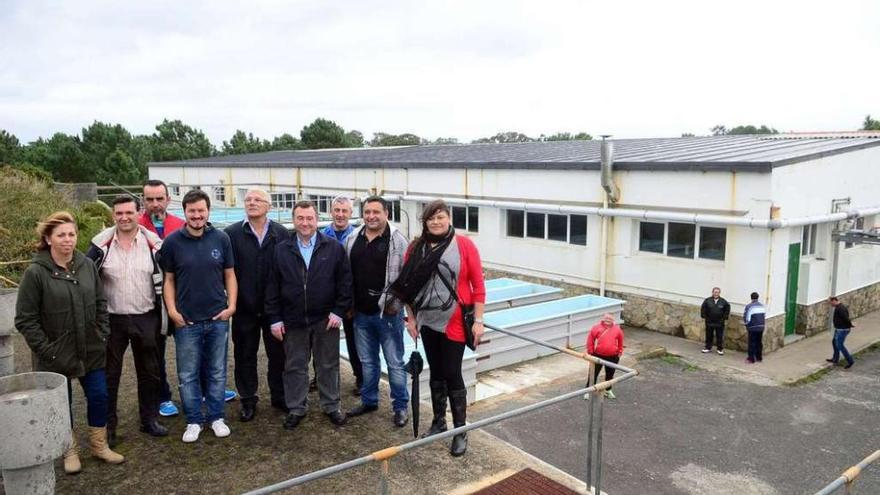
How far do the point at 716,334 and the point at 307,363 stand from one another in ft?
31.3

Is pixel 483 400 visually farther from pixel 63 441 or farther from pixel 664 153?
pixel 664 153

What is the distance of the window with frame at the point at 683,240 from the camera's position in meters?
12.6

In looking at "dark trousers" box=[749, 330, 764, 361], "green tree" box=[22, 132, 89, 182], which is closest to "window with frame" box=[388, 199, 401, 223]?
"dark trousers" box=[749, 330, 764, 361]

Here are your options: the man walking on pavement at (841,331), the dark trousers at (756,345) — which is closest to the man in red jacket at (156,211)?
the dark trousers at (756,345)

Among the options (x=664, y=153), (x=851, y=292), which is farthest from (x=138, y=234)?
(x=851, y=292)

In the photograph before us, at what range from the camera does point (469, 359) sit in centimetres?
894

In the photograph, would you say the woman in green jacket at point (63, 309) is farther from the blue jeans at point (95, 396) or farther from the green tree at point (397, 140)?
the green tree at point (397, 140)

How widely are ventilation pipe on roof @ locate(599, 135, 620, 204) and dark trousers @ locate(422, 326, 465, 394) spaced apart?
10.1 m

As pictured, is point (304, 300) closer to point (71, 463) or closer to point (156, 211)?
point (156, 211)

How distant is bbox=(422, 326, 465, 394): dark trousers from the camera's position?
4473 millimetres

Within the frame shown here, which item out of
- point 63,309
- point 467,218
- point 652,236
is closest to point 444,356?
point 63,309

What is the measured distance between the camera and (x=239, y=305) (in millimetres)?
4891

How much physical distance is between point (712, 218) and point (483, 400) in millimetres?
5918

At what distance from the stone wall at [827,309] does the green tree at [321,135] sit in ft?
146
